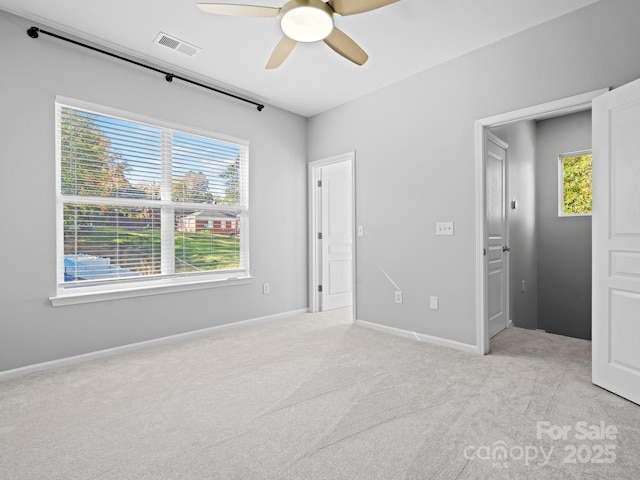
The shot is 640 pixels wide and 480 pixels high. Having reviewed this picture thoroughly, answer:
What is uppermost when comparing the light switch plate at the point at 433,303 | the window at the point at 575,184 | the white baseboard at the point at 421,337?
the window at the point at 575,184

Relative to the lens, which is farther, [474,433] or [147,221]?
[147,221]

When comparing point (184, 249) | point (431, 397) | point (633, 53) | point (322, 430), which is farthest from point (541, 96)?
point (184, 249)

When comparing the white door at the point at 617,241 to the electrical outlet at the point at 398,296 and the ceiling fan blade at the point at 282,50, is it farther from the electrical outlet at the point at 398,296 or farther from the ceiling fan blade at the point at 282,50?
the ceiling fan blade at the point at 282,50

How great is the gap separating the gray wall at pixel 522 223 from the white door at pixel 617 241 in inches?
65.8

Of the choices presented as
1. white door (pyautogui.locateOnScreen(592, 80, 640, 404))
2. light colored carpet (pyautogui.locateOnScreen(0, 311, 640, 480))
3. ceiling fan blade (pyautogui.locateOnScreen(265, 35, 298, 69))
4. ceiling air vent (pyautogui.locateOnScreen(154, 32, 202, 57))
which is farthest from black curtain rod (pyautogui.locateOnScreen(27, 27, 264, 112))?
white door (pyautogui.locateOnScreen(592, 80, 640, 404))

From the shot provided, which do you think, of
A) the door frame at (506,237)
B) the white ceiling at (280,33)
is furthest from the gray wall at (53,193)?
the door frame at (506,237)

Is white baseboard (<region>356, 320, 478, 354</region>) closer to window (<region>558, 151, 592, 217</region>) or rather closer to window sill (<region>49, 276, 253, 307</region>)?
window sill (<region>49, 276, 253, 307</region>)

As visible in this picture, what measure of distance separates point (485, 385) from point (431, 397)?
0.47 meters

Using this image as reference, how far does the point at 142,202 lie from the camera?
3.29 meters

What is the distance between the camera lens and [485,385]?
2.39 metres

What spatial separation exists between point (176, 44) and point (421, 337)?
11.6 feet

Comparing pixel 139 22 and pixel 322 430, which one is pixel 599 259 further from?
pixel 139 22

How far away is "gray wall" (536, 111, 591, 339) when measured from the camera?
445 cm

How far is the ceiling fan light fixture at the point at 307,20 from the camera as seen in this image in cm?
194
